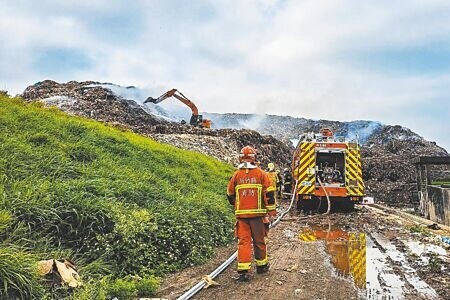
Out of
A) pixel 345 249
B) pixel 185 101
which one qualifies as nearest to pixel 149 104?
pixel 185 101

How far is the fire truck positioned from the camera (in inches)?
669

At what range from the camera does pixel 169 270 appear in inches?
311

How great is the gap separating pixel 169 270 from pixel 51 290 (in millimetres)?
2592

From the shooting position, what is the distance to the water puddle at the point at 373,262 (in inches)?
A: 259

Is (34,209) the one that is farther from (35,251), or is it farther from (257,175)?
(257,175)

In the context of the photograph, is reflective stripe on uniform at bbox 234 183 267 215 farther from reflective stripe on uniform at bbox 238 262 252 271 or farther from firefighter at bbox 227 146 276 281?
reflective stripe on uniform at bbox 238 262 252 271

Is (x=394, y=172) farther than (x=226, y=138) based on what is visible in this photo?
No

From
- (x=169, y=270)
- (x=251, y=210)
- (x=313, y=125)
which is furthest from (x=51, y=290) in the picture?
(x=313, y=125)

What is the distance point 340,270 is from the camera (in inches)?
304

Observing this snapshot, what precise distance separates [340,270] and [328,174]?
32.7 ft

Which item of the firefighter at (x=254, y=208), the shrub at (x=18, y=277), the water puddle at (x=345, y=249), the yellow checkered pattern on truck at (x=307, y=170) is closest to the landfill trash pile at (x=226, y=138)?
the yellow checkered pattern on truck at (x=307, y=170)

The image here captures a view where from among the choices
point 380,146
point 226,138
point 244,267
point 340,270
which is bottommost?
point 340,270

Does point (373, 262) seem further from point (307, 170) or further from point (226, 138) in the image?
point (226, 138)

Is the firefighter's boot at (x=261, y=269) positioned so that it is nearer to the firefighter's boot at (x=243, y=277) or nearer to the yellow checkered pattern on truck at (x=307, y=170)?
the firefighter's boot at (x=243, y=277)
